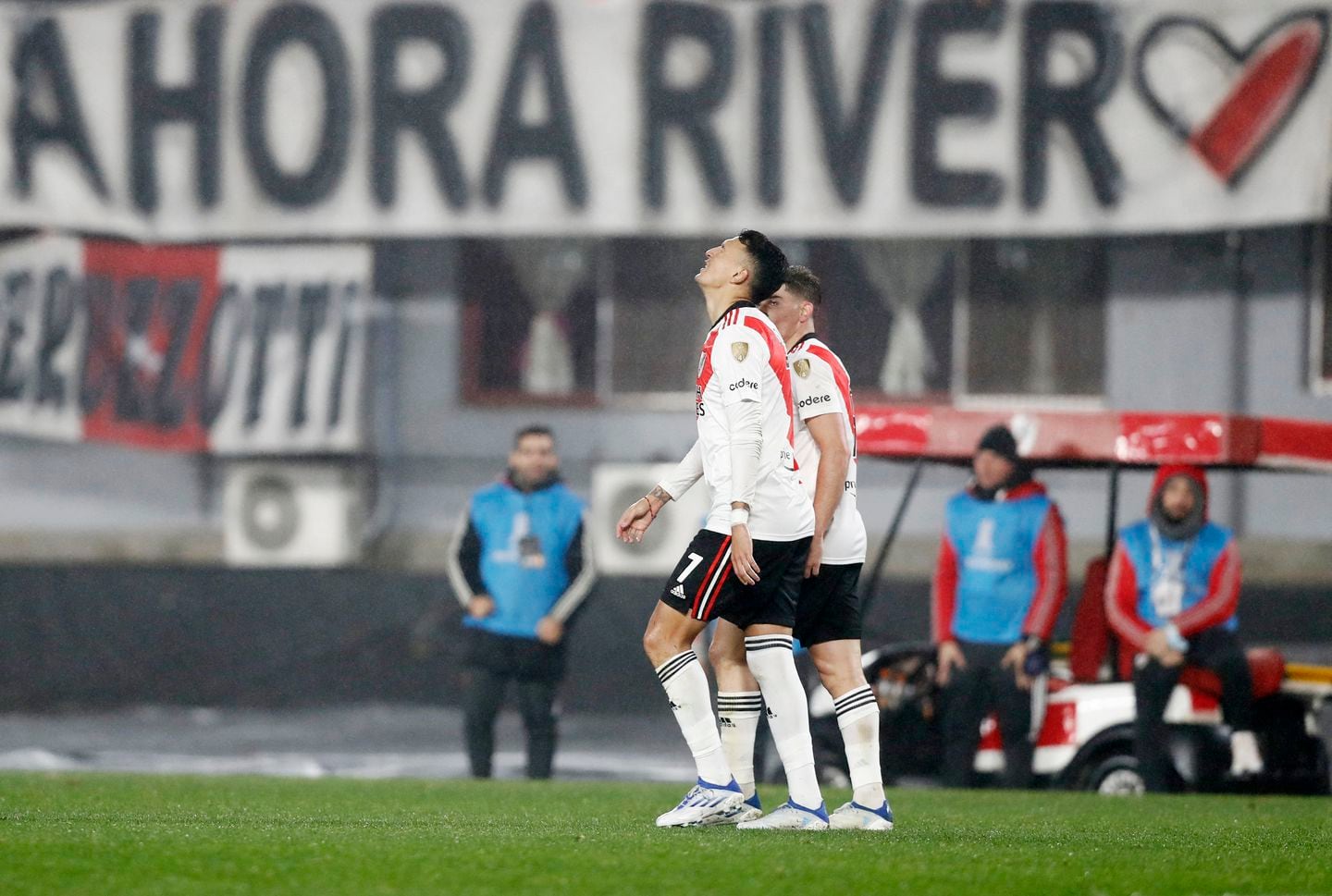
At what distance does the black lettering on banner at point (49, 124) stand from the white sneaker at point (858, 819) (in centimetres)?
1461

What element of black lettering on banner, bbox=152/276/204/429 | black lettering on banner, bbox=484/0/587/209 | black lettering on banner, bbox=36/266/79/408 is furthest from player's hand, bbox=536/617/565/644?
black lettering on banner, bbox=36/266/79/408

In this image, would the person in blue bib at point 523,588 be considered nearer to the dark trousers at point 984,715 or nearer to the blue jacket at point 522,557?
the blue jacket at point 522,557

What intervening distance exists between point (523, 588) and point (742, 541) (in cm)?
527

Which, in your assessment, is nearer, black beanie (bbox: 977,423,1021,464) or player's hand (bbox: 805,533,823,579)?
player's hand (bbox: 805,533,823,579)

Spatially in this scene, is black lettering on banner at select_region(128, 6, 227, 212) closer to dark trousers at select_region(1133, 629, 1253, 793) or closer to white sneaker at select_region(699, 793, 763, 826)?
dark trousers at select_region(1133, 629, 1253, 793)

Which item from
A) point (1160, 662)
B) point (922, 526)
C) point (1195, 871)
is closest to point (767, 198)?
point (922, 526)

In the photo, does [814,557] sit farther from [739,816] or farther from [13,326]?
[13,326]

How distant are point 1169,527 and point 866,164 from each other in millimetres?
8451

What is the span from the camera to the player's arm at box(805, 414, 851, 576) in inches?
289

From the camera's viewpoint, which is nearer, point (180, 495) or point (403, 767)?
point (403, 767)

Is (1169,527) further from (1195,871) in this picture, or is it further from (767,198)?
(767,198)

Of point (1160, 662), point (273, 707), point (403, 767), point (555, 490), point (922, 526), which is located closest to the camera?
point (1160, 662)

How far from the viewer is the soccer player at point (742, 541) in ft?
23.2

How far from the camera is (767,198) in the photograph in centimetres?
1955
